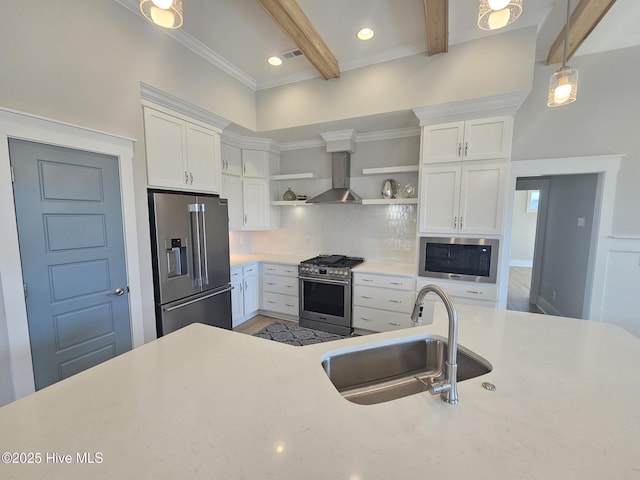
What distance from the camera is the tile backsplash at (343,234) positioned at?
3696 mm

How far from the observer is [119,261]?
2.10 meters

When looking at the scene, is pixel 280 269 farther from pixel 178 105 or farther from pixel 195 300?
pixel 178 105

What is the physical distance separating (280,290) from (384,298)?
1526 millimetres

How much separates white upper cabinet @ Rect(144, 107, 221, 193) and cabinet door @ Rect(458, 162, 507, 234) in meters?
2.77

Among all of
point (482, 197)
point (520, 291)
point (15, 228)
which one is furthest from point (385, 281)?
point (520, 291)

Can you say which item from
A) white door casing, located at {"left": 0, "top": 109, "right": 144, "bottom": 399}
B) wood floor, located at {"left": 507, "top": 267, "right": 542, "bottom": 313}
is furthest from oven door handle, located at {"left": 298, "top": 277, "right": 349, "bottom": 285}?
wood floor, located at {"left": 507, "top": 267, "right": 542, "bottom": 313}

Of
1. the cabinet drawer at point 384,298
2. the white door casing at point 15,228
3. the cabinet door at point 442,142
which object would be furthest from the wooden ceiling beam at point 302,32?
the cabinet drawer at point 384,298

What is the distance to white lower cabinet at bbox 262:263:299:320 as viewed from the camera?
3.76m

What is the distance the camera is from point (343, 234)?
4.05m

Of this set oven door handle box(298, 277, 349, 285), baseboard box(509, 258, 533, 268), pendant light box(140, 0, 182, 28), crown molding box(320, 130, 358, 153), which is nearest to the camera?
pendant light box(140, 0, 182, 28)

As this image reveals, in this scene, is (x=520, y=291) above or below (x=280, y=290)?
below

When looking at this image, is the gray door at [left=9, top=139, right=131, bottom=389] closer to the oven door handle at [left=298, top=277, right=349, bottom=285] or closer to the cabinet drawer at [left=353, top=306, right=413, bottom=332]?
the oven door handle at [left=298, top=277, right=349, bottom=285]

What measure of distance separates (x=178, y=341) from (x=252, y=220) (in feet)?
9.18

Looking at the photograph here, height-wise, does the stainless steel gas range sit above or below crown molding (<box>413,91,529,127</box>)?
below
